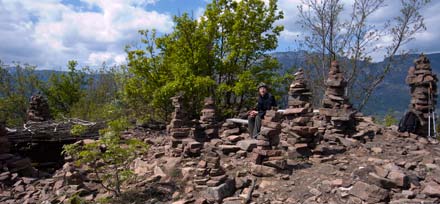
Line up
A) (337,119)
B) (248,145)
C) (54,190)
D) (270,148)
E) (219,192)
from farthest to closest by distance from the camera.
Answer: (337,119) → (248,145) → (54,190) → (270,148) → (219,192)

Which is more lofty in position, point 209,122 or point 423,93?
point 423,93

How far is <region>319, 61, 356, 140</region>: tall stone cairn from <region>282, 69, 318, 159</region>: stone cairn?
764 millimetres

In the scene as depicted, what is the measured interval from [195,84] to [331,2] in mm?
14461

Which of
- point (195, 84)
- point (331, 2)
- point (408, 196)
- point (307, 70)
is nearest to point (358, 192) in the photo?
point (408, 196)

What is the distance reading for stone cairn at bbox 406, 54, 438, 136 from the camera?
10633 mm

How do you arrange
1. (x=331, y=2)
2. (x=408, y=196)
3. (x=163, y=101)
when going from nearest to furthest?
1. (x=408, y=196)
2. (x=163, y=101)
3. (x=331, y=2)

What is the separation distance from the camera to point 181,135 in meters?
10.7

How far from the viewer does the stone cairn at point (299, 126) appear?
9062mm

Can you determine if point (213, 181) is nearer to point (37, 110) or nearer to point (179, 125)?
point (179, 125)

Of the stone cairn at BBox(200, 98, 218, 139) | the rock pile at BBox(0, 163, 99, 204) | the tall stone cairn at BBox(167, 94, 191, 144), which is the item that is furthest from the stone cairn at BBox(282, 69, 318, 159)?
the rock pile at BBox(0, 163, 99, 204)

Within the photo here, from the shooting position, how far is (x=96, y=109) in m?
26.4

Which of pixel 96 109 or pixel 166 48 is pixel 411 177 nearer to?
pixel 166 48

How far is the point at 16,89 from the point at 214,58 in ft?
78.4

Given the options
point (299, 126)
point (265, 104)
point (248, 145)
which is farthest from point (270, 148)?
point (265, 104)
